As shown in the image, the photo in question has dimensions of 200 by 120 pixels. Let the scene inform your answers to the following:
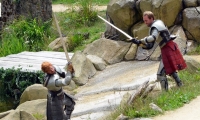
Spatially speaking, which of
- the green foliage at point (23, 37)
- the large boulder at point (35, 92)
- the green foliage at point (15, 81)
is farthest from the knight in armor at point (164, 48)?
the green foliage at point (23, 37)

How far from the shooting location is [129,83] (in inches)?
426

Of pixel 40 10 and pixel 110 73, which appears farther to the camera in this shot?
pixel 40 10

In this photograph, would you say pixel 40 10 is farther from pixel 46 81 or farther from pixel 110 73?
pixel 46 81

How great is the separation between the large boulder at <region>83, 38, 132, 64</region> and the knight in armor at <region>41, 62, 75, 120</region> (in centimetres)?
464

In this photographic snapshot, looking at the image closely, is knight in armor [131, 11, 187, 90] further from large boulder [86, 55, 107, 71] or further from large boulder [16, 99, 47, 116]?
large boulder [86, 55, 107, 71]

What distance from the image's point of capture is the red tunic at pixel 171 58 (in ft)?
29.6

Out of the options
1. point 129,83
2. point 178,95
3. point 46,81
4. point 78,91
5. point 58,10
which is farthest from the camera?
point 58,10

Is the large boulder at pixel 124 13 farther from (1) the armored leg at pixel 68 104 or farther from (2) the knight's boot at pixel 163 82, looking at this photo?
(1) the armored leg at pixel 68 104

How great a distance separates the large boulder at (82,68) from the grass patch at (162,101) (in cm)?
313

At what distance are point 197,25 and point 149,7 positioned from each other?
1.21 m

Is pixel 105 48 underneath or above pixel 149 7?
underneath

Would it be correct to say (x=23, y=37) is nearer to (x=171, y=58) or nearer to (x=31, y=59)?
(x=31, y=59)

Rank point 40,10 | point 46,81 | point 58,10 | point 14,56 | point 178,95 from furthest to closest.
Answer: point 58,10
point 40,10
point 14,56
point 178,95
point 46,81

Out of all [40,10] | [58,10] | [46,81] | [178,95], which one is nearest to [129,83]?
[178,95]
